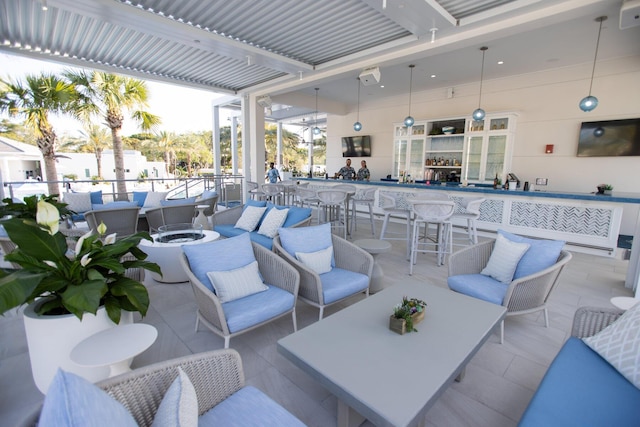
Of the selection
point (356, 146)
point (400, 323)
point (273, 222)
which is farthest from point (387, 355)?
point (356, 146)

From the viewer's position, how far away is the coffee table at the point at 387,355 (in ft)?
4.28

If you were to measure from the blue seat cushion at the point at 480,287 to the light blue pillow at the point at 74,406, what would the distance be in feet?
8.13

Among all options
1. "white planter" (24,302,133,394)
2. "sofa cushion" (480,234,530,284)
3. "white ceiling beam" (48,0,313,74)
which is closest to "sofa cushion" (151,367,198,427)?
"white planter" (24,302,133,394)

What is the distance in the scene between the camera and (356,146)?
10188 mm

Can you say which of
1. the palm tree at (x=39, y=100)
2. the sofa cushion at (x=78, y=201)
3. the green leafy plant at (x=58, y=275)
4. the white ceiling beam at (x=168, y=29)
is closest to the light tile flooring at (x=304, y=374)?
the green leafy plant at (x=58, y=275)

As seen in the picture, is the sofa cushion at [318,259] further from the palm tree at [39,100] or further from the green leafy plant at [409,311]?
the palm tree at [39,100]

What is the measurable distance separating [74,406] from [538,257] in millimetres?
3011

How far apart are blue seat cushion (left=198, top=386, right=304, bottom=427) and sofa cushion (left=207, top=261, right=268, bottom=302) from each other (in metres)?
1.05

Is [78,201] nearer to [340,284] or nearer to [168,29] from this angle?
[168,29]

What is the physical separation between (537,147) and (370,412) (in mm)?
7353

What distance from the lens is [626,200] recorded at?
4297 mm

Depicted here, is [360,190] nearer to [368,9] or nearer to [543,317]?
[368,9]

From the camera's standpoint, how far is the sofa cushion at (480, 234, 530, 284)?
8.69ft

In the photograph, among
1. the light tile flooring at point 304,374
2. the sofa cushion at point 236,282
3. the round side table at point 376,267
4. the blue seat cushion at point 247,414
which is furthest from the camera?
the round side table at point 376,267
